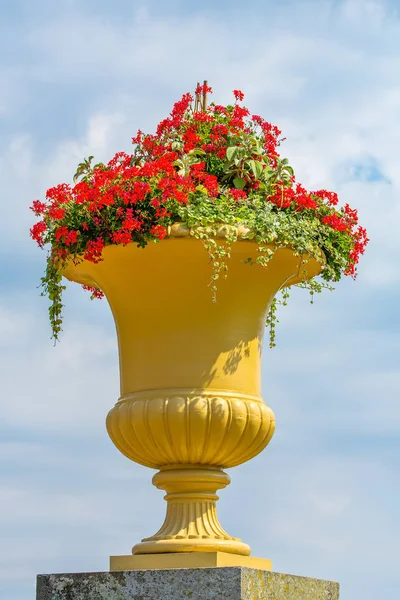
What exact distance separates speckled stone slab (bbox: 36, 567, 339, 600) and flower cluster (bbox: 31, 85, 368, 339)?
1712 millimetres

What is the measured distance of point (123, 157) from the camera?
7062 millimetres

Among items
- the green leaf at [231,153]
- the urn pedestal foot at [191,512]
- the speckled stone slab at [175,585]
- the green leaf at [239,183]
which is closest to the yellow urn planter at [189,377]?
the urn pedestal foot at [191,512]

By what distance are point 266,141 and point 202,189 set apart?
758 mm

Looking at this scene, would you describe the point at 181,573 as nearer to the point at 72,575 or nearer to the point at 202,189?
the point at 72,575

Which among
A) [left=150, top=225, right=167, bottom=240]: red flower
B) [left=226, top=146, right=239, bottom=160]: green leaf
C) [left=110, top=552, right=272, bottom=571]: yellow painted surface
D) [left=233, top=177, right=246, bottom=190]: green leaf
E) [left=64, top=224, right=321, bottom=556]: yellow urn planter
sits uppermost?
[left=226, top=146, right=239, bottom=160]: green leaf

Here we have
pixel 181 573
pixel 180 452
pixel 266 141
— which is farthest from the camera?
pixel 266 141

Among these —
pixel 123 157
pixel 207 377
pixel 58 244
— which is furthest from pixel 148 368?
pixel 123 157

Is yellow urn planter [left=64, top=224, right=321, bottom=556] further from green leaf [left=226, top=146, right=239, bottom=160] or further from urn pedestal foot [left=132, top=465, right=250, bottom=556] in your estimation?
green leaf [left=226, top=146, right=239, bottom=160]

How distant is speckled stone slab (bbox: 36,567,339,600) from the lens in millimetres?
5840

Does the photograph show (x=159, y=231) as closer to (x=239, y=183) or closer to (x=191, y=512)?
(x=239, y=183)

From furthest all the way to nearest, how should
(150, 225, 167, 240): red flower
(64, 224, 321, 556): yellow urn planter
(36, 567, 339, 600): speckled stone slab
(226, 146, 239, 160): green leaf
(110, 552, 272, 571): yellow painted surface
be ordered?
(226, 146, 239, 160): green leaf, (64, 224, 321, 556): yellow urn planter, (150, 225, 167, 240): red flower, (110, 552, 272, 571): yellow painted surface, (36, 567, 339, 600): speckled stone slab

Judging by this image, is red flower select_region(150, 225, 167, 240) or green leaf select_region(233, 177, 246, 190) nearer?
red flower select_region(150, 225, 167, 240)

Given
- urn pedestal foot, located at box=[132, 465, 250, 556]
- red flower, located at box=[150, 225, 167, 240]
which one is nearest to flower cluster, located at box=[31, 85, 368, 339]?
red flower, located at box=[150, 225, 167, 240]

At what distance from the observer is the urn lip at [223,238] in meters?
6.28
